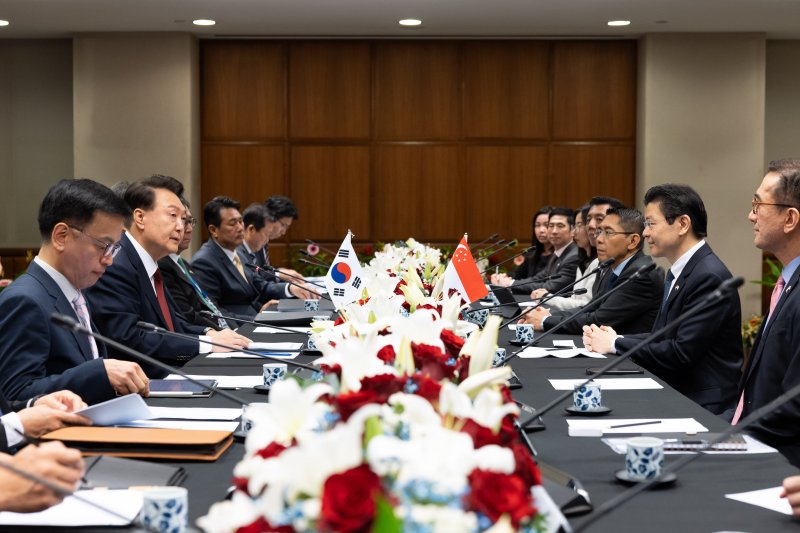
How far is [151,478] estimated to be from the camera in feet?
6.45

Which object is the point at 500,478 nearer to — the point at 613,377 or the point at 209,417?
the point at 209,417

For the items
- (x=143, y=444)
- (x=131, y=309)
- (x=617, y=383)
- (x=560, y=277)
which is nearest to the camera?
(x=143, y=444)

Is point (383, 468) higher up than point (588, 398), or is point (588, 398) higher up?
point (383, 468)

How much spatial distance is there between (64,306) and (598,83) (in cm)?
852

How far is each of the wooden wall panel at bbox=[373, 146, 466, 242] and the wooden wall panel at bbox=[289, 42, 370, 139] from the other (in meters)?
0.54

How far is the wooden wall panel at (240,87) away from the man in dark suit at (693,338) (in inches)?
284

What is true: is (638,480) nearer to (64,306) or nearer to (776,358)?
(776,358)

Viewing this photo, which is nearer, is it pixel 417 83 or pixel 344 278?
pixel 344 278

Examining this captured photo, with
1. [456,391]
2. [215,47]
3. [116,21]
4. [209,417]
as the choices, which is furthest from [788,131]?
[456,391]

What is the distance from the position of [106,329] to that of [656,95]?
25.1 ft

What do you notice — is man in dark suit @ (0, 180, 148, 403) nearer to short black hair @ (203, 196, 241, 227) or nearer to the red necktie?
the red necktie

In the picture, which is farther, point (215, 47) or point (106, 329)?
point (215, 47)

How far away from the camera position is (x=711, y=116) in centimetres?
1027

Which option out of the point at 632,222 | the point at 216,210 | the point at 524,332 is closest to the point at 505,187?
the point at 216,210
